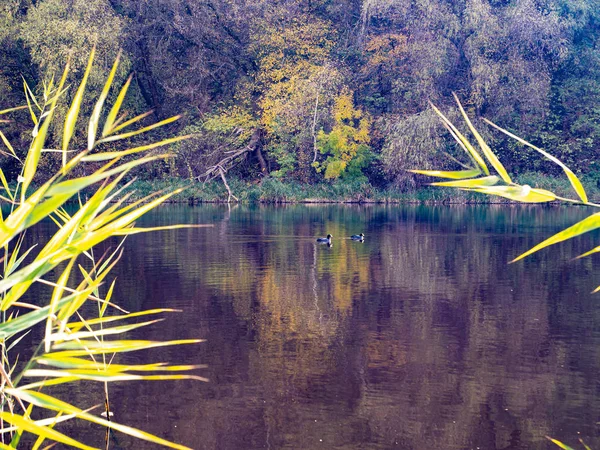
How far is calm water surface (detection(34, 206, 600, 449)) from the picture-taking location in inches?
256

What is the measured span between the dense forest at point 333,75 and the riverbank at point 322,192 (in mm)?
604

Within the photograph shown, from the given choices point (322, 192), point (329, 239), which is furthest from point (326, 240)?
point (322, 192)

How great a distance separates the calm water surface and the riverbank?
16.7m

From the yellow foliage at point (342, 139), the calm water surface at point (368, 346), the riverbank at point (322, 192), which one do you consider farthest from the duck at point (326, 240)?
the yellow foliage at point (342, 139)

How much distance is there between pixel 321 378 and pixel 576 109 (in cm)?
3374

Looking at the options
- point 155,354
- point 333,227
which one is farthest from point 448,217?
point 155,354

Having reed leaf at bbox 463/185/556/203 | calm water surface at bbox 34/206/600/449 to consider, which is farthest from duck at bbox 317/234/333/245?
reed leaf at bbox 463/185/556/203

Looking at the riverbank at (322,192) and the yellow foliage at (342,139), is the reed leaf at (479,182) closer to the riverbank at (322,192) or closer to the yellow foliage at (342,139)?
the riverbank at (322,192)

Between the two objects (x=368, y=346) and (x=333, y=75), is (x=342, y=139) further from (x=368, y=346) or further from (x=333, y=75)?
(x=368, y=346)

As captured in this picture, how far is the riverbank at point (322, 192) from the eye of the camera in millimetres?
35500

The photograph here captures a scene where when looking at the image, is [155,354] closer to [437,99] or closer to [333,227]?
[333,227]

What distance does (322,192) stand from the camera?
3622 centimetres

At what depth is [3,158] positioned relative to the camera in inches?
1339

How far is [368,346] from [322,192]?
27205 mm
